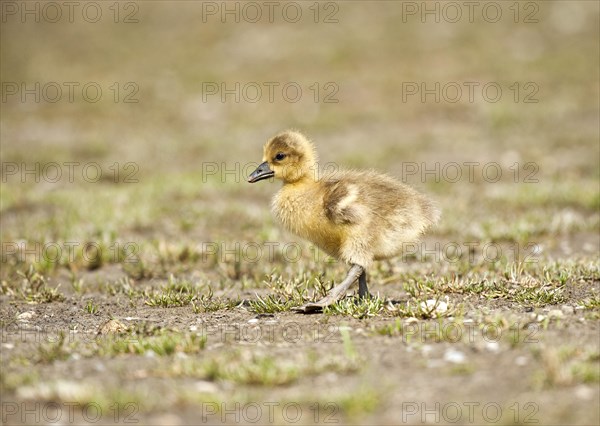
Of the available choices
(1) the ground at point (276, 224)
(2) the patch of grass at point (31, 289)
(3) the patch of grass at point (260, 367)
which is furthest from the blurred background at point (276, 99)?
(3) the patch of grass at point (260, 367)

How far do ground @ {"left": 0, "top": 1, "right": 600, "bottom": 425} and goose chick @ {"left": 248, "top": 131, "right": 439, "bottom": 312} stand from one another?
1.49ft

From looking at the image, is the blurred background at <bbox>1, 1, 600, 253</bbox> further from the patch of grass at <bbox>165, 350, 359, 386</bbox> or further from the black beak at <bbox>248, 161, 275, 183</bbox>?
the patch of grass at <bbox>165, 350, 359, 386</bbox>

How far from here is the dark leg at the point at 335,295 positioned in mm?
6566

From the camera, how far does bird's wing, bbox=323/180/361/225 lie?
21.7ft

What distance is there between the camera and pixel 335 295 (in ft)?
21.8

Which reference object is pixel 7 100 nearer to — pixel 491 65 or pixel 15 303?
pixel 491 65

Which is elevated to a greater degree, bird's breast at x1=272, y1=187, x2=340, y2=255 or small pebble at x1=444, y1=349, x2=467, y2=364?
→ bird's breast at x1=272, y1=187, x2=340, y2=255

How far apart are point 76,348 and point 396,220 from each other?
2.81m

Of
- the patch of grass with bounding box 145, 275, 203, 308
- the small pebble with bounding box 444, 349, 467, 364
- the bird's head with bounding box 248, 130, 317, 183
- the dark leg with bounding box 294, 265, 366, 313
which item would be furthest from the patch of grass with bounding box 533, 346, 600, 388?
the patch of grass with bounding box 145, 275, 203, 308

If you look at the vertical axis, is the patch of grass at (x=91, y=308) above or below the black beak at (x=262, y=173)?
below

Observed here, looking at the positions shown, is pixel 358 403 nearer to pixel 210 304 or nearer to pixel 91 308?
pixel 210 304

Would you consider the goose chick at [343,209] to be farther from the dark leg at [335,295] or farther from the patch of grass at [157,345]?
the patch of grass at [157,345]

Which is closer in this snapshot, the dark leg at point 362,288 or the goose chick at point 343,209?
the goose chick at point 343,209

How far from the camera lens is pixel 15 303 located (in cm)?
792
